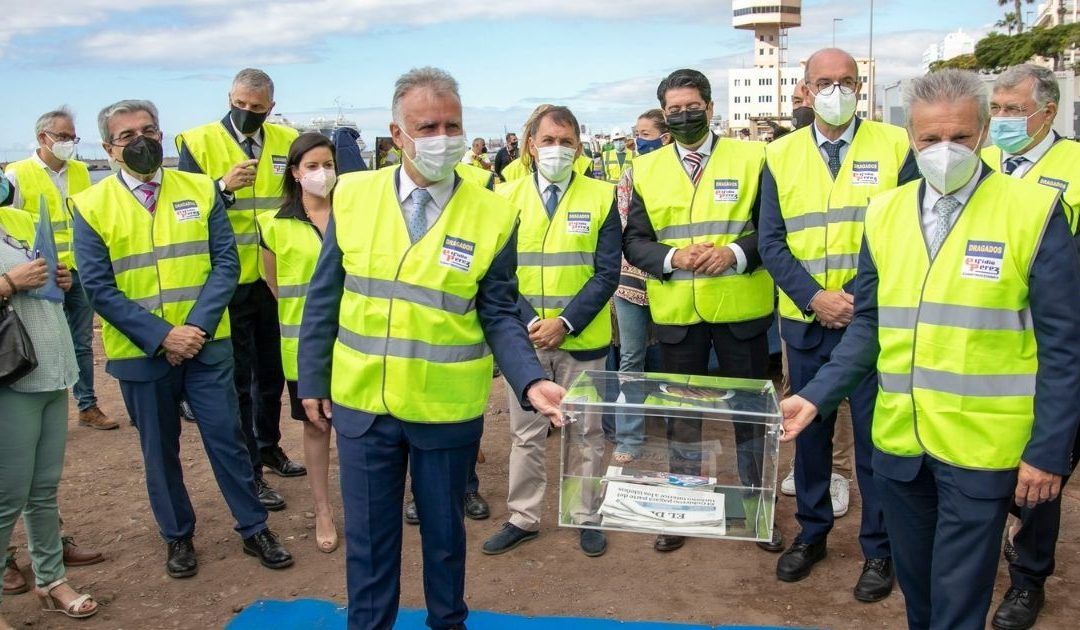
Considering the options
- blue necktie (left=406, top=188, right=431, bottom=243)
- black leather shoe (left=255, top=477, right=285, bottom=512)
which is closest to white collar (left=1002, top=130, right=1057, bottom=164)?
blue necktie (left=406, top=188, right=431, bottom=243)

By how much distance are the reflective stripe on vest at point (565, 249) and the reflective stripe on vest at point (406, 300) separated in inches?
60.9

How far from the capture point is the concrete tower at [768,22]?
426 ft

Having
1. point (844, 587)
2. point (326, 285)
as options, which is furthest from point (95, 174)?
point (844, 587)

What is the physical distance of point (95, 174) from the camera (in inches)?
532

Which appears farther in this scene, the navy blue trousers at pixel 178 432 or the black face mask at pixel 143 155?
the navy blue trousers at pixel 178 432

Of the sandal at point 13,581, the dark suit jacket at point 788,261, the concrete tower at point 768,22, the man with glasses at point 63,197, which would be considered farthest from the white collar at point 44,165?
the concrete tower at point 768,22

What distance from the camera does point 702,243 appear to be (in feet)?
14.9

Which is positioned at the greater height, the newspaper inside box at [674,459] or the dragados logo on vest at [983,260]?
the dragados logo on vest at [983,260]

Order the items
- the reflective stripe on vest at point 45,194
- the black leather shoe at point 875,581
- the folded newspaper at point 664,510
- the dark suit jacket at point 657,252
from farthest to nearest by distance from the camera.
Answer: the reflective stripe on vest at point 45,194
the dark suit jacket at point 657,252
the black leather shoe at point 875,581
the folded newspaper at point 664,510

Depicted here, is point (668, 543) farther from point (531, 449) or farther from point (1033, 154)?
point (1033, 154)

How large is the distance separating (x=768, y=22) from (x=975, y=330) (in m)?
139

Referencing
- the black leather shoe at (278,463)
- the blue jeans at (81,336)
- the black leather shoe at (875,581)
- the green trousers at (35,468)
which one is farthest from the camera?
the blue jeans at (81,336)

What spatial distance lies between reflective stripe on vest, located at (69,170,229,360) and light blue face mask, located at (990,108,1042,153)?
4083 mm

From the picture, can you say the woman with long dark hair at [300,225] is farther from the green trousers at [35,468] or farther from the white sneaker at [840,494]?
the white sneaker at [840,494]
